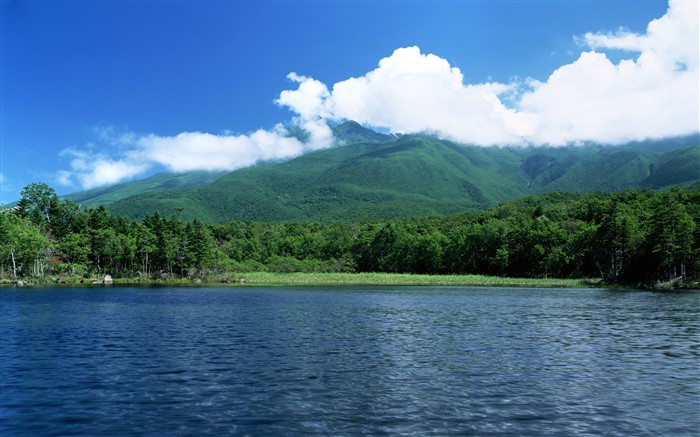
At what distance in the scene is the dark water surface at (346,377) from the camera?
15.6 metres

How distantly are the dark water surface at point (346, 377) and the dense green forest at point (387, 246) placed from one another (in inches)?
2774

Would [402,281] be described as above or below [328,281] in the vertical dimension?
below

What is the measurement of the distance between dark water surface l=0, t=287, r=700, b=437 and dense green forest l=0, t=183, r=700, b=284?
70.5 m

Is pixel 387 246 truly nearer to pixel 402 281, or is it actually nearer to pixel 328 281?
pixel 328 281

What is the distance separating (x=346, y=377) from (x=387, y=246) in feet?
462

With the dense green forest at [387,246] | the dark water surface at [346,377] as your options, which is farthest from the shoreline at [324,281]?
the dark water surface at [346,377]

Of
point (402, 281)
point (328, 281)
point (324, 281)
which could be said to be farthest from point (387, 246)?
point (402, 281)

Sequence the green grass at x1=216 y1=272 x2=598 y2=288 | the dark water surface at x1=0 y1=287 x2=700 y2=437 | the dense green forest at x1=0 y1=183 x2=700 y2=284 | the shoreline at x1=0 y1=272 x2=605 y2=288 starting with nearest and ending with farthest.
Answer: the dark water surface at x1=0 y1=287 x2=700 y2=437
the dense green forest at x1=0 y1=183 x2=700 y2=284
the shoreline at x1=0 y1=272 x2=605 y2=288
the green grass at x1=216 y1=272 x2=598 y2=288

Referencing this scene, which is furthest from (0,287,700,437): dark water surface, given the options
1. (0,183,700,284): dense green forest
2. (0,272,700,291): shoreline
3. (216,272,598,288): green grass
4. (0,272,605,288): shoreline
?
(0,183,700,284): dense green forest

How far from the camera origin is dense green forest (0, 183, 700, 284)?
337 ft

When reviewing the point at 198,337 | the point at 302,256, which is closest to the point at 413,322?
the point at 198,337

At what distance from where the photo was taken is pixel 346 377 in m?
21.5

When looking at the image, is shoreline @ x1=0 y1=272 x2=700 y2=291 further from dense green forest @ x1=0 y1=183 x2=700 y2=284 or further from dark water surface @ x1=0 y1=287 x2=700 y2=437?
dark water surface @ x1=0 y1=287 x2=700 y2=437

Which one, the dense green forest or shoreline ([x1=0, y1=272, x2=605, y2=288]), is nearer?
the dense green forest
